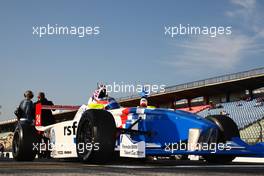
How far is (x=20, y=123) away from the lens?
30.4 ft

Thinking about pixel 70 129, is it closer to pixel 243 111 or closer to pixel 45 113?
pixel 45 113

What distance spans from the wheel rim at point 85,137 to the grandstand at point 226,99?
2183 centimetres

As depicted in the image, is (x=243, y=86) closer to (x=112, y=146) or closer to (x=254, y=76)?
(x=254, y=76)

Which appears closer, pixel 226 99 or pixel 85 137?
pixel 85 137

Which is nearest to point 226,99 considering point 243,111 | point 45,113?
point 243,111

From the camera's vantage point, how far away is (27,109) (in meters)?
9.84

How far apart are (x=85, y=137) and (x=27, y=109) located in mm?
2975

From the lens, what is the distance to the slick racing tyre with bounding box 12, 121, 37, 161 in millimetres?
8812

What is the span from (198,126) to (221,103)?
3330 centimetres

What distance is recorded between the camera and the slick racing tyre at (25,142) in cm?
881

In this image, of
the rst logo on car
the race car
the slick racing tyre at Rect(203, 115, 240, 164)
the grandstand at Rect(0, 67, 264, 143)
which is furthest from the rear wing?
the grandstand at Rect(0, 67, 264, 143)

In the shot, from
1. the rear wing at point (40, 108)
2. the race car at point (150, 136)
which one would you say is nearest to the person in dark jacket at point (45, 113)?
the rear wing at point (40, 108)

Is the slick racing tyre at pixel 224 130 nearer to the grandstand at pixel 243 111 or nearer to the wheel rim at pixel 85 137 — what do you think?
the wheel rim at pixel 85 137

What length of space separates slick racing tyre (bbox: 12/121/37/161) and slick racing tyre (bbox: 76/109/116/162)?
1.96 metres
